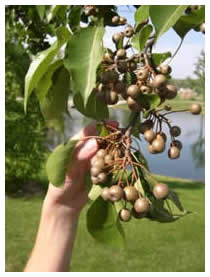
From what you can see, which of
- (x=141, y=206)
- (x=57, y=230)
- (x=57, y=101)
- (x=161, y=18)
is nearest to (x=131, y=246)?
(x=57, y=230)

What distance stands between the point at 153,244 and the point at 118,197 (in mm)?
4991

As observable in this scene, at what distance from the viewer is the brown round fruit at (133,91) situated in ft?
2.32

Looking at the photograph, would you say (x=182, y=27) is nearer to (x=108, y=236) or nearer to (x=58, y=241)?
(x=108, y=236)

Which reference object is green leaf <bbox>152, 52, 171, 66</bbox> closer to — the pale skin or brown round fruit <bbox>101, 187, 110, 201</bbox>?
brown round fruit <bbox>101, 187, 110, 201</bbox>

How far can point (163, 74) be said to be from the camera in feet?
2.45

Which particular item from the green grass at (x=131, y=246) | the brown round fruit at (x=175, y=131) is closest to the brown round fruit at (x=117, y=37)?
the brown round fruit at (x=175, y=131)

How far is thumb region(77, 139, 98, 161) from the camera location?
952 mm

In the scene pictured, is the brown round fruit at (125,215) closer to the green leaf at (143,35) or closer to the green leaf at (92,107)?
the green leaf at (92,107)

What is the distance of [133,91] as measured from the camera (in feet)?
2.31

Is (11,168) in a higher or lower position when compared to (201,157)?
higher

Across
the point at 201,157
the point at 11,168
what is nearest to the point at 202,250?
the point at 11,168

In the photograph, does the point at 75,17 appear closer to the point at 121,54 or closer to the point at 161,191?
the point at 121,54

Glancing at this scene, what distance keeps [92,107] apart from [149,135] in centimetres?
14

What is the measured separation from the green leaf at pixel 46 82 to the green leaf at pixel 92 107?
0.31 ft
